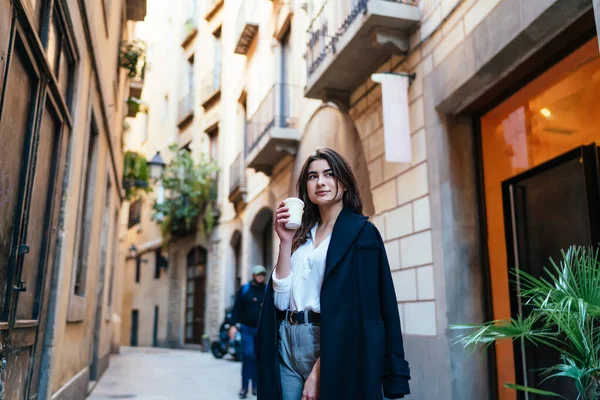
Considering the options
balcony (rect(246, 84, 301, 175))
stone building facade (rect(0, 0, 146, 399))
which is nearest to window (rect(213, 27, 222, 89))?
balcony (rect(246, 84, 301, 175))

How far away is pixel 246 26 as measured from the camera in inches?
572

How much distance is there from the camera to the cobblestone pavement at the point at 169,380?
25.6ft

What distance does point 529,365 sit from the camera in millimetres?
5184

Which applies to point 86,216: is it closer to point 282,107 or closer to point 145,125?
point 282,107

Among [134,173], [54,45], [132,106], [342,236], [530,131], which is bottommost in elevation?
[342,236]

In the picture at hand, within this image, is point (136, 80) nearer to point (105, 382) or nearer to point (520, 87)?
point (105, 382)

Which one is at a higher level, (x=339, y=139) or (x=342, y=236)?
(x=339, y=139)

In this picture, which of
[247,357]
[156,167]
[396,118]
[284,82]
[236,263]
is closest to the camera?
[396,118]

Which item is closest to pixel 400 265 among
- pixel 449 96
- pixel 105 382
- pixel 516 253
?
pixel 516 253

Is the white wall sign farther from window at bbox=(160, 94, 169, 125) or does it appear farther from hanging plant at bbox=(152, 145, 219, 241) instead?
window at bbox=(160, 94, 169, 125)

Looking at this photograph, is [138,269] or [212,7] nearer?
[212,7]

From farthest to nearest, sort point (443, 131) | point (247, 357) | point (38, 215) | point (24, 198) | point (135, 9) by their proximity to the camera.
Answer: point (135, 9), point (247, 357), point (443, 131), point (38, 215), point (24, 198)

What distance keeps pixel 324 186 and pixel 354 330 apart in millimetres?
627

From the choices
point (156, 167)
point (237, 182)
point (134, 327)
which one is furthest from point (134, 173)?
point (134, 327)
